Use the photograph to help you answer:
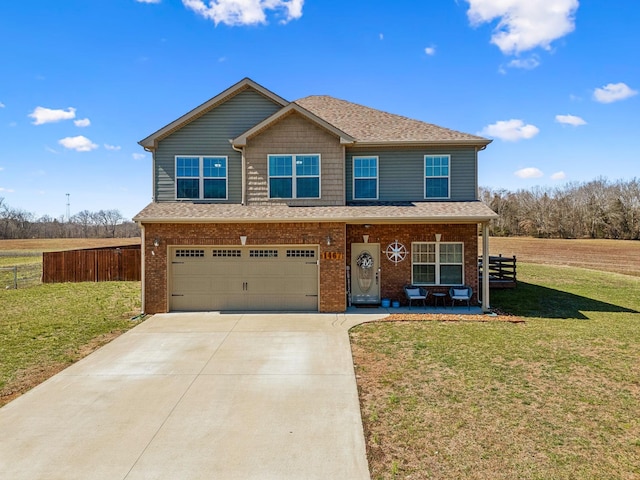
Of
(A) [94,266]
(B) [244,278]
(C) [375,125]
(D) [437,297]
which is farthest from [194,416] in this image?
(A) [94,266]

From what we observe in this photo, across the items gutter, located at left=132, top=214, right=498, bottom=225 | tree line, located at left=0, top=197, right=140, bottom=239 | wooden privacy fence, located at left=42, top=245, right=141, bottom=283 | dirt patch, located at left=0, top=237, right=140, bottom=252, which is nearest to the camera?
gutter, located at left=132, top=214, right=498, bottom=225

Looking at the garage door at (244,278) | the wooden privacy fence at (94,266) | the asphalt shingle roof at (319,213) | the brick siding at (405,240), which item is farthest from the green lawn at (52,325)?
the brick siding at (405,240)

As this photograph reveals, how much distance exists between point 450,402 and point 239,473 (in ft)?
10.8

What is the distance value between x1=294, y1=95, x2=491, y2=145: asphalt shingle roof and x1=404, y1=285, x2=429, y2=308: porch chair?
16.6 feet

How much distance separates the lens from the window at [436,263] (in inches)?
505

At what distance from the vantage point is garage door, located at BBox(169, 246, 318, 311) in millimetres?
12172

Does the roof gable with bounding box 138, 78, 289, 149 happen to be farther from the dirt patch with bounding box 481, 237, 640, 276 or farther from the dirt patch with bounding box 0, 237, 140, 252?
the dirt patch with bounding box 0, 237, 140, 252

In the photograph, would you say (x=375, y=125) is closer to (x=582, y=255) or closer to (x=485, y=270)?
(x=485, y=270)

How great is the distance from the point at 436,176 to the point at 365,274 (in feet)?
14.2

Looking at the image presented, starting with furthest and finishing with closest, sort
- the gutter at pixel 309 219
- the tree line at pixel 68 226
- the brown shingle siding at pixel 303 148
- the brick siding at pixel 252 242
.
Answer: the tree line at pixel 68 226
the brown shingle siding at pixel 303 148
the brick siding at pixel 252 242
the gutter at pixel 309 219

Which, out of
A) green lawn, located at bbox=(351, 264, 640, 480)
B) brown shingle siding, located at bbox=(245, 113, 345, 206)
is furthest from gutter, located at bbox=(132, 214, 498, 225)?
green lawn, located at bbox=(351, 264, 640, 480)

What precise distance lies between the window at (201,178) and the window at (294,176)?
1.81 metres

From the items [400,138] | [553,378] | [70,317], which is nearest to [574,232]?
[400,138]

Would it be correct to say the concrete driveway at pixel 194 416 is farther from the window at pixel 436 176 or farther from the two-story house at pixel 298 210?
the window at pixel 436 176
